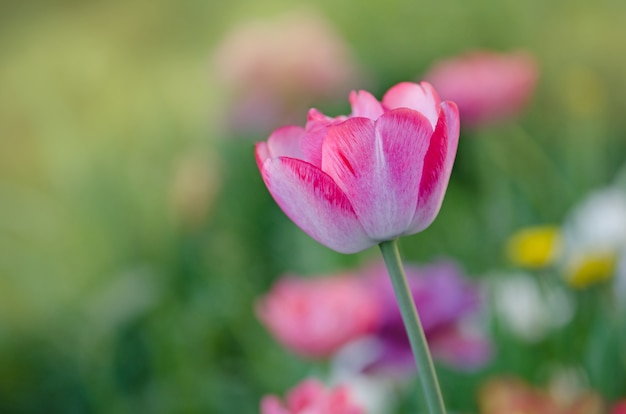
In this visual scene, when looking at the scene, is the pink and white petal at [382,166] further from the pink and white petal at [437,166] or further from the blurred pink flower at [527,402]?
the blurred pink flower at [527,402]

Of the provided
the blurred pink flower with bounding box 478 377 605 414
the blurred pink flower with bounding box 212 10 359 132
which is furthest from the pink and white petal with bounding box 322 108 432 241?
the blurred pink flower with bounding box 212 10 359 132

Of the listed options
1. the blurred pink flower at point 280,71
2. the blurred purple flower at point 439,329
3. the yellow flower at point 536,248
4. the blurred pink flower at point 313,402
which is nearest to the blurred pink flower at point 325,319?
the blurred purple flower at point 439,329

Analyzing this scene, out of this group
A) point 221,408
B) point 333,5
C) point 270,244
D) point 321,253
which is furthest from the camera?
point 333,5

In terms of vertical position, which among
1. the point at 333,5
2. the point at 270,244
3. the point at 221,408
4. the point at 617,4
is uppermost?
the point at 333,5

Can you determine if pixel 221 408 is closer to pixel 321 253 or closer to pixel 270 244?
pixel 321 253

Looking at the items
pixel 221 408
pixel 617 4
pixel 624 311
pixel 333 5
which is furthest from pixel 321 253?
pixel 333 5

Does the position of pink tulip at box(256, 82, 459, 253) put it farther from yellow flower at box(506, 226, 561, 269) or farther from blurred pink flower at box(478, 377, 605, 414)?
yellow flower at box(506, 226, 561, 269)

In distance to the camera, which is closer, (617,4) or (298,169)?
(298,169)

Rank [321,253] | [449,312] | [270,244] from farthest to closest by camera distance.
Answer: [270,244], [321,253], [449,312]
